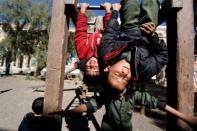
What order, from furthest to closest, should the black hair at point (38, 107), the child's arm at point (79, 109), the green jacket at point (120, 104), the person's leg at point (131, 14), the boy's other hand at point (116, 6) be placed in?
the black hair at point (38, 107) < the boy's other hand at point (116, 6) < the person's leg at point (131, 14) < the green jacket at point (120, 104) < the child's arm at point (79, 109)

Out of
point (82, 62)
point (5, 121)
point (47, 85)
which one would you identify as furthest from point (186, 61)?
point (5, 121)

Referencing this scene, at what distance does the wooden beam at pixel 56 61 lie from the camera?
212 centimetres

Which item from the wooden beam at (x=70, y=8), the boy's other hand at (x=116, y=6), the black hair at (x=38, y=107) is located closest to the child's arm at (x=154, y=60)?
the boy's other hand at (x=116, y=6)

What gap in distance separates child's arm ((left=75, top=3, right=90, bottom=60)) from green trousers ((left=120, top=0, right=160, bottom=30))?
1.12 feet

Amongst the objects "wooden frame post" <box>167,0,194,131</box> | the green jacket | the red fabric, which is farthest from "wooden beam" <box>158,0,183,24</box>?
the green jacket

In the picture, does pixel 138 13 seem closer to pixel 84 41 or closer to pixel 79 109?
pixel 84 41

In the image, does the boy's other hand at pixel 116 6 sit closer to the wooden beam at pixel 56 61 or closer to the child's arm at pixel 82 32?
the child's arm at pixel 82 32

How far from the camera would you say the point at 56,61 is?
84.7 inches

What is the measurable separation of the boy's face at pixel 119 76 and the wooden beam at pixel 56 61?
39 centimetres

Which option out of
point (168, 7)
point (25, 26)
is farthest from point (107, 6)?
point (25, 26)

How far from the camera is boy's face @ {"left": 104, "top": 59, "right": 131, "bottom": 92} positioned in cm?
203

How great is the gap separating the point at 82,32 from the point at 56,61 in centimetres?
45

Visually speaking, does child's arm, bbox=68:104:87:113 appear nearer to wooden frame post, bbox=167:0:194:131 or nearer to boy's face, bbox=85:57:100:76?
boy's face, bbox=85:57:100:76

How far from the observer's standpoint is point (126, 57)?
212 centimetres
